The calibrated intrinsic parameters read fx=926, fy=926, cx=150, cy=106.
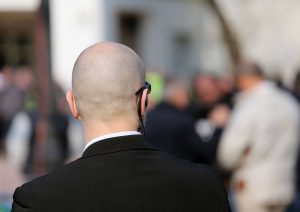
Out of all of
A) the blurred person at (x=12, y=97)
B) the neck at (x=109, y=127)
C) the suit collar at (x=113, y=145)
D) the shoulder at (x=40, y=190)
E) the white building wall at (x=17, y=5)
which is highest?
the neck at (x=109, y=127)

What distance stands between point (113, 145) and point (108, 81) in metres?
0.21

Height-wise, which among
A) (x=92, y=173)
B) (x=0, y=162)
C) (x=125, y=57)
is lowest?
(x=0, y=162)

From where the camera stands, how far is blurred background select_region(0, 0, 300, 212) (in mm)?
10875

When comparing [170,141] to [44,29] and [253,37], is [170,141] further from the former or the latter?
[253,37]

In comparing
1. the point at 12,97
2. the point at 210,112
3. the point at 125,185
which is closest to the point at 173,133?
the point at 210,112

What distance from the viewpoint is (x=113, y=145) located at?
305cm

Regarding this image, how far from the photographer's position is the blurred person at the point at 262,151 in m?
7.41

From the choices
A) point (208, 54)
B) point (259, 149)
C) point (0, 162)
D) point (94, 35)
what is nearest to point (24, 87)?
point (0, 162)

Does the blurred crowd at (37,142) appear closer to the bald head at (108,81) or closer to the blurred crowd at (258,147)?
the blurred crowd at (258,147)

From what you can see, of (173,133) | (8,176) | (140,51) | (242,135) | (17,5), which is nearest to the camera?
(242,135)

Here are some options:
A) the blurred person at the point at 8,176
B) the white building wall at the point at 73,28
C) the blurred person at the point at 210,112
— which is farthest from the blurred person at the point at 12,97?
the blurred person at the point at 210,112

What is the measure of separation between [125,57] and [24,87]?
16675 millimetres

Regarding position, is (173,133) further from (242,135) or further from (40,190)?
(40,190)

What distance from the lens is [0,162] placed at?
59.7ft
